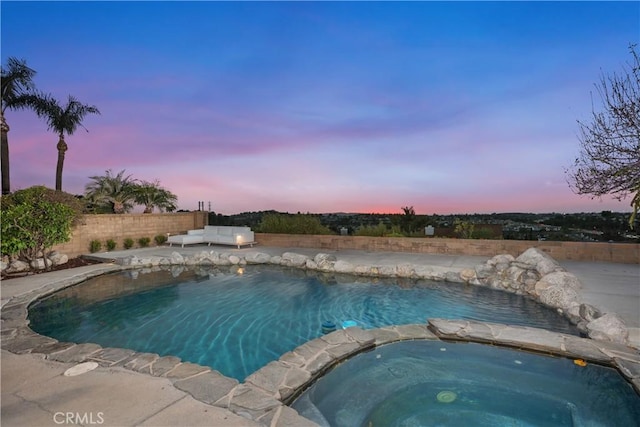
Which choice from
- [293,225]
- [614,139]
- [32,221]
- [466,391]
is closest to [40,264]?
[32,221]

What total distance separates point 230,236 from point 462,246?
8499 millimetres

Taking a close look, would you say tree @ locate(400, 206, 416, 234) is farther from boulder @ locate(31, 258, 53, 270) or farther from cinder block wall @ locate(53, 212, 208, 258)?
boulder @ locate(31, 258, 53, 270)

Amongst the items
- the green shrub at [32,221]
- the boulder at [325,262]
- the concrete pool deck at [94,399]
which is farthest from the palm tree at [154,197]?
the concrete pool deck at [94,399]

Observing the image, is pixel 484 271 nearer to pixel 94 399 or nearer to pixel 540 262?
pixel 540 262

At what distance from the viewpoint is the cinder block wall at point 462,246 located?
8.58 metres

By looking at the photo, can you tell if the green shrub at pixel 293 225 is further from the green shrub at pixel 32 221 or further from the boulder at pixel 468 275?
the green shrub at pixel 32 221

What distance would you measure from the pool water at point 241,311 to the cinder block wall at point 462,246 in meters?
3.29

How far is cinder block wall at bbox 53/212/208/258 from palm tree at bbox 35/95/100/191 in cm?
738

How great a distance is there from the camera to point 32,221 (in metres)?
7.90

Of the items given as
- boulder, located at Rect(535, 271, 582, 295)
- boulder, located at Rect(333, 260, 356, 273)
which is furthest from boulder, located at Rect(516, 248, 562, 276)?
boulder, located at Rect(333, 260, 356, 273)

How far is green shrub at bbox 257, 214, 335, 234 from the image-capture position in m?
13.1

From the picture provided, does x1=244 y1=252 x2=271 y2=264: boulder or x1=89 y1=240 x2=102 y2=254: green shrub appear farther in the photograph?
x1=89 y1=240 x2=102 y2=254: green shrub

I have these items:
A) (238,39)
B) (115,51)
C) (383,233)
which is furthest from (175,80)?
(383,233)

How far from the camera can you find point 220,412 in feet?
7.57
